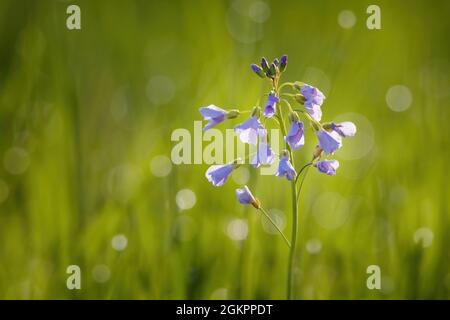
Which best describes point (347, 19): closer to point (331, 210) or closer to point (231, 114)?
point (331, 210)

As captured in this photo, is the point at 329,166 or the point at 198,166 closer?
the point at 329,166

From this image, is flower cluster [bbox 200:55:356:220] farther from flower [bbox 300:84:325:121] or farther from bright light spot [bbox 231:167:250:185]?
bright light spot [bbox 231:167:250:185]

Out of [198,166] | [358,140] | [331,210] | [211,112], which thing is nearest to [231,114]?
[211,112]

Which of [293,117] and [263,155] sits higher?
[293,117]

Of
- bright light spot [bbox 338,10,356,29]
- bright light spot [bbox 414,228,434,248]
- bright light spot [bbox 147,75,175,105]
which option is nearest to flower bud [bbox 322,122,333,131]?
bright light spot [bbox 414,228,434,248]

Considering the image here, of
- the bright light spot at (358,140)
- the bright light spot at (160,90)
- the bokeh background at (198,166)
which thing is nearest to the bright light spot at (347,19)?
the bokeh background at (198,166)

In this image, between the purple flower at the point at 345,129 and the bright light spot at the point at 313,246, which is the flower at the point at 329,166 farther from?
the bright light spot at the point at 313,246
